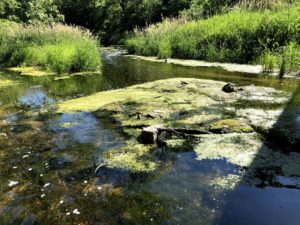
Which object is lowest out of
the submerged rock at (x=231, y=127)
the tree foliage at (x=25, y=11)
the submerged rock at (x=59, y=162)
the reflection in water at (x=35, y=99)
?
the reflection in water at (x=35, y=99)

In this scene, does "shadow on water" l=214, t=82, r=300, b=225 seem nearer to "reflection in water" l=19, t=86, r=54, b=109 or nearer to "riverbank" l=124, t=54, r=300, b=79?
"reflection in water" l=19, t=86, r=54, b=109

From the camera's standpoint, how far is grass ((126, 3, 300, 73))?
28.9 feet

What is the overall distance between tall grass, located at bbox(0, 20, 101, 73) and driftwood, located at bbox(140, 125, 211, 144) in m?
6.45

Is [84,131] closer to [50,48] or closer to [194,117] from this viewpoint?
[194,117]

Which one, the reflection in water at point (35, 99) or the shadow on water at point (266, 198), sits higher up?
the shadow on water at point (266, 198)

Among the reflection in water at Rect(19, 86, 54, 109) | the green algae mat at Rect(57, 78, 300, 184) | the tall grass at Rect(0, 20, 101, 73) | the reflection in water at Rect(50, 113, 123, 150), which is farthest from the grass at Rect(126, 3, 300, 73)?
the reflection in water at Rect(19, 86, 54, 109)

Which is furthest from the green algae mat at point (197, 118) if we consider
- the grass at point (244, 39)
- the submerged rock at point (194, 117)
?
the grass at point (244, 39)

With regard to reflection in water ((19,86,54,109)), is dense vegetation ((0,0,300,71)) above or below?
above

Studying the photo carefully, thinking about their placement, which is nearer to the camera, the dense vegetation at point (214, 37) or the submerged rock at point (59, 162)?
the submerged rock at point (59, 162)

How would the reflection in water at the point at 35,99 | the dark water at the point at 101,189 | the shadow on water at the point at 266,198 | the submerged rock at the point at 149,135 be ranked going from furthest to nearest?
the reflection in water at the point at 35,99
the submerged rock at the point at 149,135
the dark water at the point at 101,189
the shadow on water at the point at 266,198

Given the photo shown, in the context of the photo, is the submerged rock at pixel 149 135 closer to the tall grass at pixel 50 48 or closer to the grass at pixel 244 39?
the grass at pixel 244 39

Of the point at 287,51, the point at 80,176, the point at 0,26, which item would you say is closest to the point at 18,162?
the point at 80,176

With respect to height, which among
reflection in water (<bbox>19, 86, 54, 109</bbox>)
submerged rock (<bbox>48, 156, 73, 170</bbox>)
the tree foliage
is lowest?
reflection in water (<bbox>19, 86, 54, 109</bbox>)

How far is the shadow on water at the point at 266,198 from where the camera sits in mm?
2467
